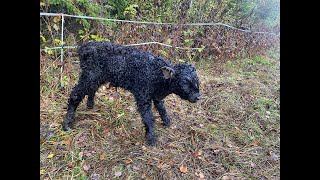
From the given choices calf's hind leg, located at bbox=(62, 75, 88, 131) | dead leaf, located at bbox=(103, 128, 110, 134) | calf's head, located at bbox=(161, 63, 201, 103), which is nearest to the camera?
calf's head, located at bbox=(161, 63, 201, 103)

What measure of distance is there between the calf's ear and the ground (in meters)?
1.04

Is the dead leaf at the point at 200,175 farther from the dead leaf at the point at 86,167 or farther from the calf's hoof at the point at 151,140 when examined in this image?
the dead leaf at the point at 86,167

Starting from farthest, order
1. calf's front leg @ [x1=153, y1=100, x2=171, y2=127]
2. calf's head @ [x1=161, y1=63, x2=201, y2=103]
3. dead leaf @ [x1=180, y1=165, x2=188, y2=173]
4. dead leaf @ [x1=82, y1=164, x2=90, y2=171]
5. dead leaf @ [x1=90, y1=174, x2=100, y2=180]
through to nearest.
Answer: calf's front leg @ [x1=153, y1=100, x2=171, y2=127] → calf's head @ [x1=161, y1=63, x2=201, y2=103] → dead leaf @ [x1=180, y1=165, x2=188, y2=173] → dead leaf @ [x1=82, y1=164, x2=90, y2=171] → dead leaf @ [x1=90, y1=174, x2=100, y2=180]

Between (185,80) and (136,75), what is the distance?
0.69 meters

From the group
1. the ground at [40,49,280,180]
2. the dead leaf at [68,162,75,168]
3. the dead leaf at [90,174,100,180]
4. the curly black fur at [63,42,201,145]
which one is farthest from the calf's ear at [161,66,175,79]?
the dead leaf at [68,162,75,168]

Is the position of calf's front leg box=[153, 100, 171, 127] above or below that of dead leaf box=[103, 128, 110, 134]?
above

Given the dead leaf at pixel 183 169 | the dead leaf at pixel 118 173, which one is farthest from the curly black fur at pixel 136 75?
the dead leaf at pixel 118 173

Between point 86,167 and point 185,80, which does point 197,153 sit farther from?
point 86,167

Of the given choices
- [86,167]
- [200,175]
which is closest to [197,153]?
[200,175]

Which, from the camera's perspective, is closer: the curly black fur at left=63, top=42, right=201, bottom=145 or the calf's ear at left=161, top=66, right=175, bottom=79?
the calf's ear at left=161, top=66, right=175, bottom=79

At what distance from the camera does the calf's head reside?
11.3 feet

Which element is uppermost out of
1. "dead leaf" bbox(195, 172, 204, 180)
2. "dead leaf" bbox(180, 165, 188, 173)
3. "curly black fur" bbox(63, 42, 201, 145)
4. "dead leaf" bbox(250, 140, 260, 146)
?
"curly black fur" bbox(63, 42, 201, 145)

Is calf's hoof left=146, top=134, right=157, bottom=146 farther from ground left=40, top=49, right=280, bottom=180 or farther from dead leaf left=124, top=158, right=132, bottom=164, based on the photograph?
dead leaf left=124, top=158, right=132, bottom=164
